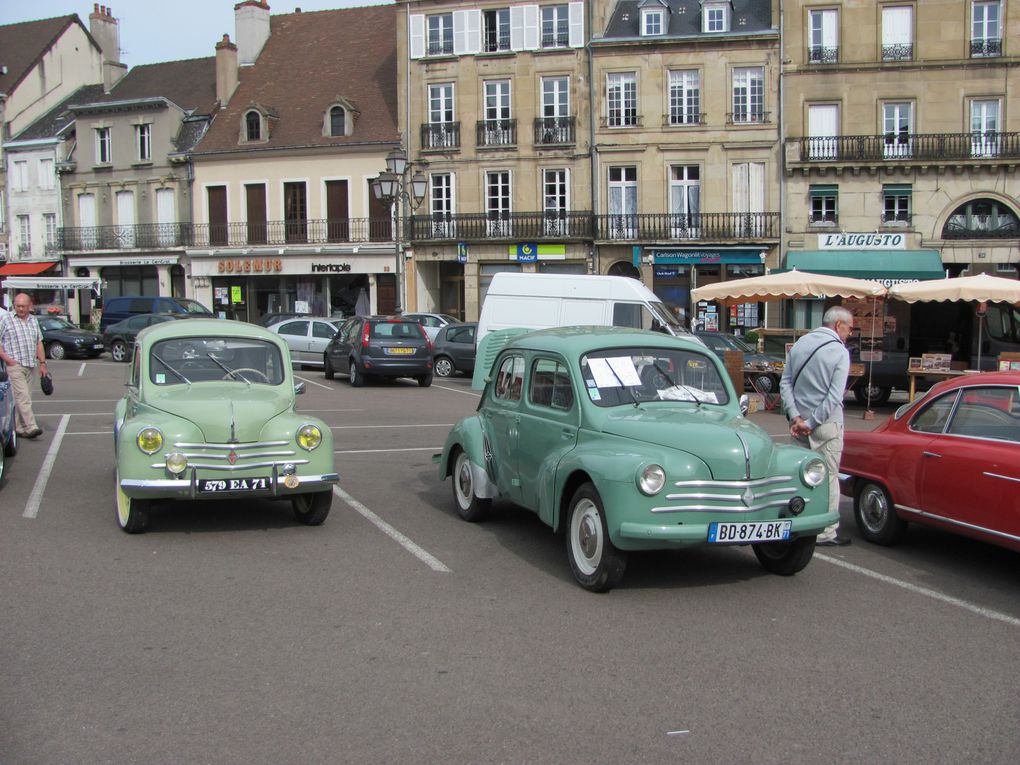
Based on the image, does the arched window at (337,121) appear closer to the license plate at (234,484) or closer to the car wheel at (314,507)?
the car wheel at (314,507)

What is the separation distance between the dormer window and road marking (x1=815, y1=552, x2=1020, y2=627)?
102 feet

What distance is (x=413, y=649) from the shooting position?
5465 millimetres

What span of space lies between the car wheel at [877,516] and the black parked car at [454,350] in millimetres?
18041

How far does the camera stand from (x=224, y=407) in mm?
8195

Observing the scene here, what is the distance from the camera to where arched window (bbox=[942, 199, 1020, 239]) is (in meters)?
33.7

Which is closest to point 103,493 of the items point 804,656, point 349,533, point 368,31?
point 349,533

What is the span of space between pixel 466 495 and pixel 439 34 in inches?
1279

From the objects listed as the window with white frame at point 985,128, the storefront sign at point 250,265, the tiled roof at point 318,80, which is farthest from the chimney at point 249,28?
the window with white frame at point 985,128

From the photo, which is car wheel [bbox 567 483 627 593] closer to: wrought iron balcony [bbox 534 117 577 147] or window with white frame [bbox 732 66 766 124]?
window with white frame [bbox 732 66 766 124]

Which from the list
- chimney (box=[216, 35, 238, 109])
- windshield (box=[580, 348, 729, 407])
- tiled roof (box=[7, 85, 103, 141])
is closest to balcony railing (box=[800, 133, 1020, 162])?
chimney (box=[216, 35, 238, 109])

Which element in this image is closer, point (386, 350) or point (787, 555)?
point (787, 555)

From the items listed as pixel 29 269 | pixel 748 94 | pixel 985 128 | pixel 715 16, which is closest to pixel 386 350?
pixel 748 94

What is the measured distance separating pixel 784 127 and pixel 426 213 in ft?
44.2

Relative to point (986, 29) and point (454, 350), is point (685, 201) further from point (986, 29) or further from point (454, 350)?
point (454, 350)
